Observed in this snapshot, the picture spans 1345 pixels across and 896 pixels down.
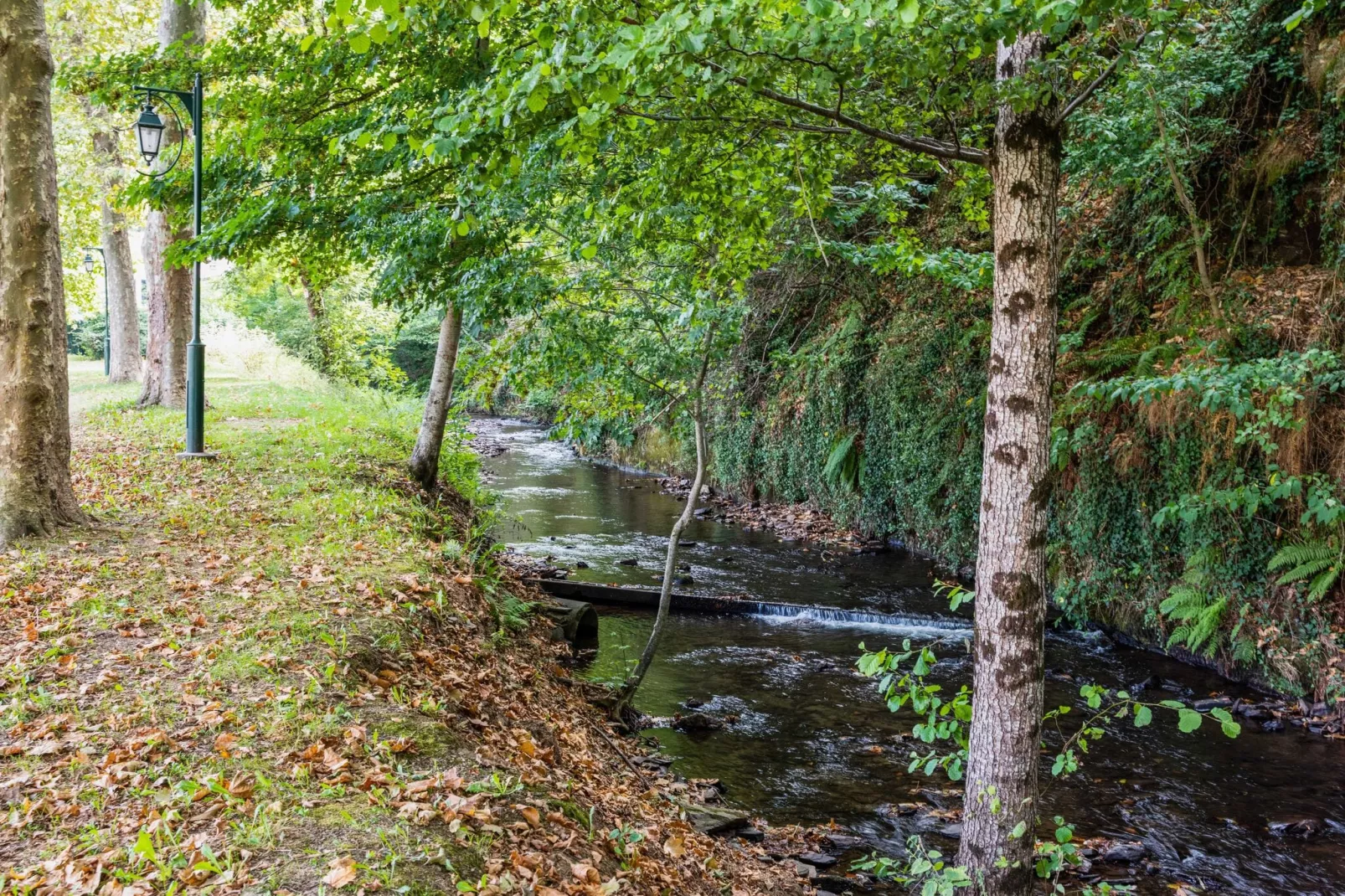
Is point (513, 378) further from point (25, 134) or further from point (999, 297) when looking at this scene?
point (999, 297)

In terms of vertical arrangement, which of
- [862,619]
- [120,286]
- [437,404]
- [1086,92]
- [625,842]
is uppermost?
[120,286]

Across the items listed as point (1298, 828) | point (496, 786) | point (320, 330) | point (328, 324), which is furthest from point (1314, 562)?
point (320, 330)

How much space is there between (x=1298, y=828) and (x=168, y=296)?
15.6m

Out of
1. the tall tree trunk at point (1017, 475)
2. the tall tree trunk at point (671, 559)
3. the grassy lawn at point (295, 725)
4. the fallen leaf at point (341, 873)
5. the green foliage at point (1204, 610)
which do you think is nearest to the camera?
the fallen leaf at point (341, 873)

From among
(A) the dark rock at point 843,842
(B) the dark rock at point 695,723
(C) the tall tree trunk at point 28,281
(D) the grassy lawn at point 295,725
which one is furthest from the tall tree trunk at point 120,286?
(A) the dark rock at point 843,842

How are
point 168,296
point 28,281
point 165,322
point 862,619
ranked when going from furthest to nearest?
point 165,322 < point 168,296 < point 862,619 < point 28,281

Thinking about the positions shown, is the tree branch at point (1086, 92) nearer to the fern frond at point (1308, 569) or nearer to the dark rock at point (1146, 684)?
the fern frond at point (1308, 569)

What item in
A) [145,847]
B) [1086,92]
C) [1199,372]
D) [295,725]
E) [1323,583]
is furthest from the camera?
[1323,583]

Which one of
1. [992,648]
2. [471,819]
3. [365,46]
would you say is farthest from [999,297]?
[471,819]

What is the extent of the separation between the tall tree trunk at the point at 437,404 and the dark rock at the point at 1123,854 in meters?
8.11

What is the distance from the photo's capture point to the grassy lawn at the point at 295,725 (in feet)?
10.5

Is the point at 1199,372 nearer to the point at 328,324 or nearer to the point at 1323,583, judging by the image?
the point at 1323,583

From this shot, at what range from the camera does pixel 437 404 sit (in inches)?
427

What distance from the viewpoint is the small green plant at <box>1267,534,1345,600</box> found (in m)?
7.68
